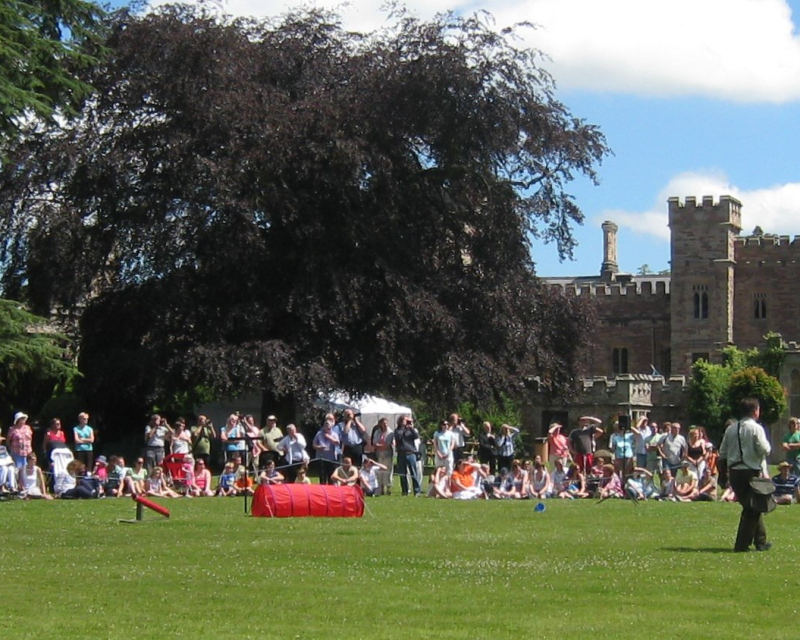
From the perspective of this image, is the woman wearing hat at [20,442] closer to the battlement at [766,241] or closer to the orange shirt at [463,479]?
the orange shirt at [463,479]

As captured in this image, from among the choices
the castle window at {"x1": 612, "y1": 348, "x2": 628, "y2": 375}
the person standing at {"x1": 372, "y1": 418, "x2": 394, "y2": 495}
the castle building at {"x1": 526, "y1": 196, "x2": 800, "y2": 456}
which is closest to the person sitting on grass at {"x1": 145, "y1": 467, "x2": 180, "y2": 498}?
the person standing at {"x1": 372, "y1": 418, "x2": 394, "y2": 495}

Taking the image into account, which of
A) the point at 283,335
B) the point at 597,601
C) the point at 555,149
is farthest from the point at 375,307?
the point at 597,601

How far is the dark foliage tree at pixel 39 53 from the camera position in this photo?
954 inches

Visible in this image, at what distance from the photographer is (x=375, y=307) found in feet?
119

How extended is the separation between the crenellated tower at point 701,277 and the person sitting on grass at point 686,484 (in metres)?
52.3

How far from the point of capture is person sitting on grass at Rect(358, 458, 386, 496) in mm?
27266

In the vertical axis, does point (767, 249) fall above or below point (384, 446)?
above

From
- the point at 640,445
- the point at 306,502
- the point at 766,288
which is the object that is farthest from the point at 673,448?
the point at 766,288

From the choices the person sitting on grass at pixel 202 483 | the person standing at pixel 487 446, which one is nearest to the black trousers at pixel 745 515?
the person sitting on grass at pixel 202 483

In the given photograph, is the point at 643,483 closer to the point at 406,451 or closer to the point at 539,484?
the point at 539,484

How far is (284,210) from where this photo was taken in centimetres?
3516

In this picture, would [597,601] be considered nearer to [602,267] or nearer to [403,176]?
[403,176]

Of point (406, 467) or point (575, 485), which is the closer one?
point (575, 485)

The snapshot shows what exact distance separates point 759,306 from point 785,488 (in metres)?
55.9
